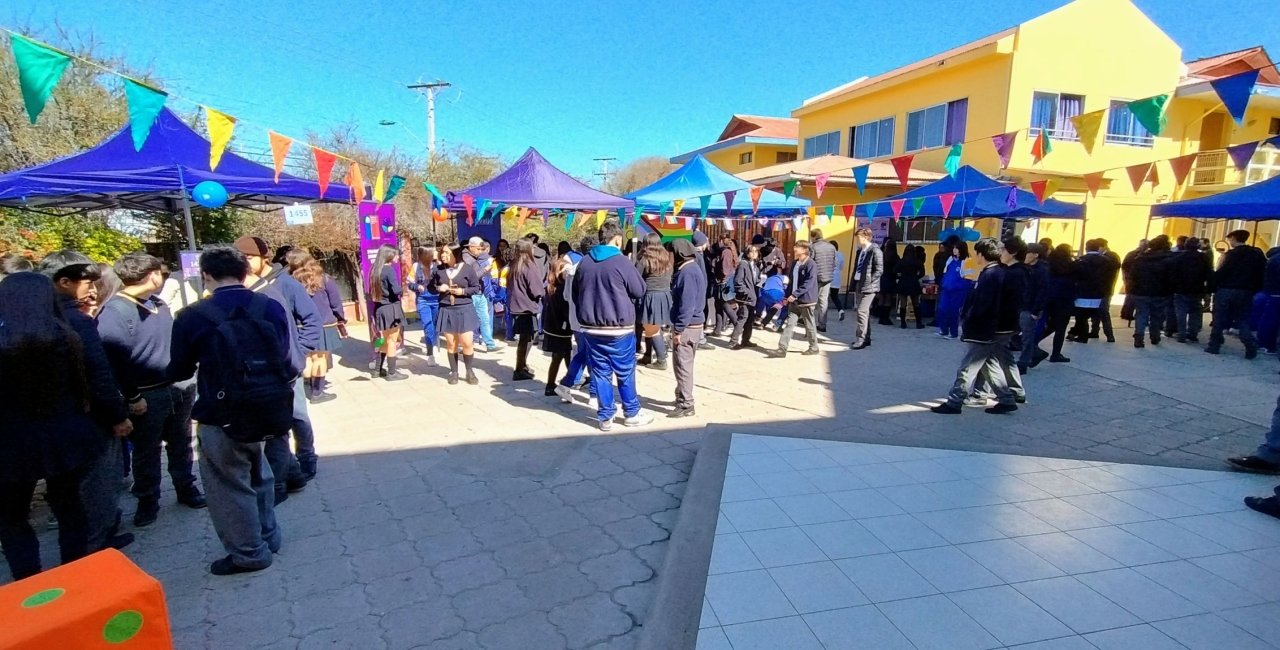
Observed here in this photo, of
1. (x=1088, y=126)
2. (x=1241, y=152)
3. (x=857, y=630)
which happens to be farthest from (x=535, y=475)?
(x=1241, y=152)

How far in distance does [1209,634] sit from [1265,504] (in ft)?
5.62

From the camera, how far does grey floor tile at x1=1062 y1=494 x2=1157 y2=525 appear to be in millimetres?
3383

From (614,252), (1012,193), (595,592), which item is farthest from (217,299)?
(1012,193)

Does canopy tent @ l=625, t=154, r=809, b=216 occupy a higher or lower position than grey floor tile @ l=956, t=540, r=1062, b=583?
higher

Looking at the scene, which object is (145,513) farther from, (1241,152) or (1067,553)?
(1241,152)

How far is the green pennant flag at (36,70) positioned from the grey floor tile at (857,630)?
4.99 m

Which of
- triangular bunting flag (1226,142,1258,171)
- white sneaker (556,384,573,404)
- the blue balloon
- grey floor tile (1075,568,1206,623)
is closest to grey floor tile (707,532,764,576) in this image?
grey floor tile (1075,568,1206,623)

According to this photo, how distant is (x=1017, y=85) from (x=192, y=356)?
53.9 feet

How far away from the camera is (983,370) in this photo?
546 centimetres

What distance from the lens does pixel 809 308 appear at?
791 cm

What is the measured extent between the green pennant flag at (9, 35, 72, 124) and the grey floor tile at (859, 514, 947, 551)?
5304 millimetres

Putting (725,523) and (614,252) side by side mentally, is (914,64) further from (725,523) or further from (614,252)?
(725,523)

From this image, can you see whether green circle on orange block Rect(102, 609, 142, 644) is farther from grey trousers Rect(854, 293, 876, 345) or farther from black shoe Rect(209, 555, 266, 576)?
grey trousers Rect(854, 293, 876, 345)

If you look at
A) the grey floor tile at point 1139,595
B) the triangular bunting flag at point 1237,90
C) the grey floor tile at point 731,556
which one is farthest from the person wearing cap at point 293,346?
the triangular bunting flag at point 1237,90
